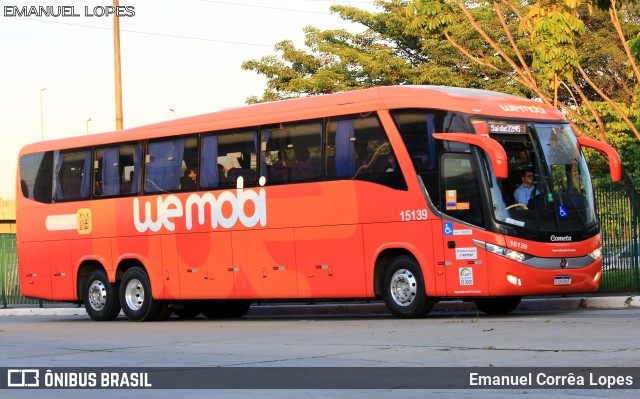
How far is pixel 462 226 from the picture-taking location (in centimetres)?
1814

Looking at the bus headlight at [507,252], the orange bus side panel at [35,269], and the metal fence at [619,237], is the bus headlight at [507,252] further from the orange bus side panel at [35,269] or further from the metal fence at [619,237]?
the orange bus side panel at [35,269]

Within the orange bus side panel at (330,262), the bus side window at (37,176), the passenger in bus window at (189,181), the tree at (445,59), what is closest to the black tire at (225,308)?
the passenger in bus window at (189,181)

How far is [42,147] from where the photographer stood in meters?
25.9

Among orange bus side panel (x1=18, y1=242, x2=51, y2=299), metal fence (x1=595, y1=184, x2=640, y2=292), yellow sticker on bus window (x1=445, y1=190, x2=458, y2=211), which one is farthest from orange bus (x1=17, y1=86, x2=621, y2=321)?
metal fence (x1=595, y1=184, x2=640, y2=292)

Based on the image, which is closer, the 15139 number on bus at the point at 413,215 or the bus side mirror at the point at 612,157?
the 15139 number on bus at the point at 413,215

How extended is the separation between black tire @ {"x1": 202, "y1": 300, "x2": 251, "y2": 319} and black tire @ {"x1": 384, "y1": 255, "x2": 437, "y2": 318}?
229 inches

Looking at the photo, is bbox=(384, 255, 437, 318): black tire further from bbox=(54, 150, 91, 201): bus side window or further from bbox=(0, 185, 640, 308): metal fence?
bbox=(54, 150, 91, 201): bus side window

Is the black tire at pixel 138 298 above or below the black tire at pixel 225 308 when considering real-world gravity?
above

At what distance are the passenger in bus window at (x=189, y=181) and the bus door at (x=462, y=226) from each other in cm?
568

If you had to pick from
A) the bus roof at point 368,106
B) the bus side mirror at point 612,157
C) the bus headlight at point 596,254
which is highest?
the bus roof at point 368,106

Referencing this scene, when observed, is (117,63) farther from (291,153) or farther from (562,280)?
(562,280)

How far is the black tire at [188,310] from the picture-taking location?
24156mm
